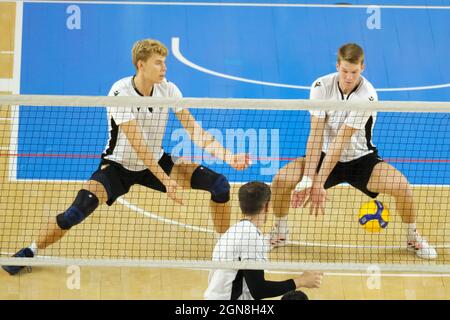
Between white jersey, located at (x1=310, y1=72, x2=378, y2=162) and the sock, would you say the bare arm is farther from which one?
the sock

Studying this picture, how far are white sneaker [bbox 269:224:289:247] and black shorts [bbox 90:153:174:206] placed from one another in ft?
4.24

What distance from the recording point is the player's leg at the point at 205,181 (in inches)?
320

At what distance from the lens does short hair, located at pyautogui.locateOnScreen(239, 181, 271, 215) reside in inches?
260

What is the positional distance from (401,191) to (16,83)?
5.48 m

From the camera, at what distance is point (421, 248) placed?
8.63 meters

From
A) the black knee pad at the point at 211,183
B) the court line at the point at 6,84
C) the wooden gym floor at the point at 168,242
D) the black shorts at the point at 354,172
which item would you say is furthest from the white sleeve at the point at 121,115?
the court line at the point at 6,84

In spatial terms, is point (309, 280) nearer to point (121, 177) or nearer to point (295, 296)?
point (295, 296)

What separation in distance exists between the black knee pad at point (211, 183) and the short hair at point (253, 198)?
1.46 meters

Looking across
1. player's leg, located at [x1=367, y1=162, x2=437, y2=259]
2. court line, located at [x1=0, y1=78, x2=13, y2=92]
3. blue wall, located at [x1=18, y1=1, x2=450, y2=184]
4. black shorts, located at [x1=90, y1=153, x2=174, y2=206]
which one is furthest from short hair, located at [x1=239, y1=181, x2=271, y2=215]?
court line, located at [x1=0, y1=78, x2=13, y2=92]

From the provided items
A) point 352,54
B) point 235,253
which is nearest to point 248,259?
point 235,253

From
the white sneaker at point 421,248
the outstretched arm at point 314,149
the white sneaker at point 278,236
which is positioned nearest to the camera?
the outstretched arm at point 314,149

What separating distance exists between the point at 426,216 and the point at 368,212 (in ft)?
2.35

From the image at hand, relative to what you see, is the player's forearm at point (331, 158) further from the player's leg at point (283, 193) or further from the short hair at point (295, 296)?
the short hair at point (295, 296)

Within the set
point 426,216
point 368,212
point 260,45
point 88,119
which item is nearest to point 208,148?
point 368,212
